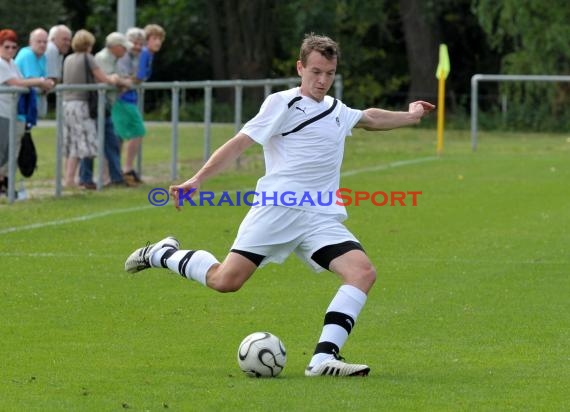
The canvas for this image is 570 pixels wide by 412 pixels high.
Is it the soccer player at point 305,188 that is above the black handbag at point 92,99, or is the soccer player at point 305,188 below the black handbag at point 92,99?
above

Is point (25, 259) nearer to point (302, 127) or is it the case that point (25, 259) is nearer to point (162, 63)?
point (302, 127)

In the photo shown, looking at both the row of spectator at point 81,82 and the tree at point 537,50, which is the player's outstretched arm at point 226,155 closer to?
the row of spectator at point 81,82

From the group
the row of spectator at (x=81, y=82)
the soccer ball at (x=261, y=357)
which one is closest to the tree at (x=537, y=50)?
the row of spectator at (x=81, y=82)

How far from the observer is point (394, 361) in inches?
348

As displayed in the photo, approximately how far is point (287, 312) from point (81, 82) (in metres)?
9.95

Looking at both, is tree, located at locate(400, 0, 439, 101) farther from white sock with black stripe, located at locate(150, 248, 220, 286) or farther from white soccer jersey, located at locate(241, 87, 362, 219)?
white soccer jersey, located at locate(241, 87, 362, 219)

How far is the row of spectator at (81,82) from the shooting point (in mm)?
18141

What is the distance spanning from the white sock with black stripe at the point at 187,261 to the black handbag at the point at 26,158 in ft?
29.4

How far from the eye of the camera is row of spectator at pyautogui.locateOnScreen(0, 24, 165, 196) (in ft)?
59.5

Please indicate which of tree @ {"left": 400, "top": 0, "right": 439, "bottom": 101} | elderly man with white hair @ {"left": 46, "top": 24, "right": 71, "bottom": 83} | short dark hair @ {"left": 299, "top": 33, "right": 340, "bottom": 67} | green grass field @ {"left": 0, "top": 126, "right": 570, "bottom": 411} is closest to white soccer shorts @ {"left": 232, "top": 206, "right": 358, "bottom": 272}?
green grass field @ {"left": 0, "top": 126, "right": 570, "bottom": 411}

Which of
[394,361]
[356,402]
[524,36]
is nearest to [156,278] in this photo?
[394,361]

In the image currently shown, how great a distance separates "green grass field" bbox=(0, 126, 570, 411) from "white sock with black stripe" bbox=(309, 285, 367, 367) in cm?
23

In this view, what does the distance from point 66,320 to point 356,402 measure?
3279mm

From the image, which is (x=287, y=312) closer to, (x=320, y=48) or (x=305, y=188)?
(x=305, y=188)
